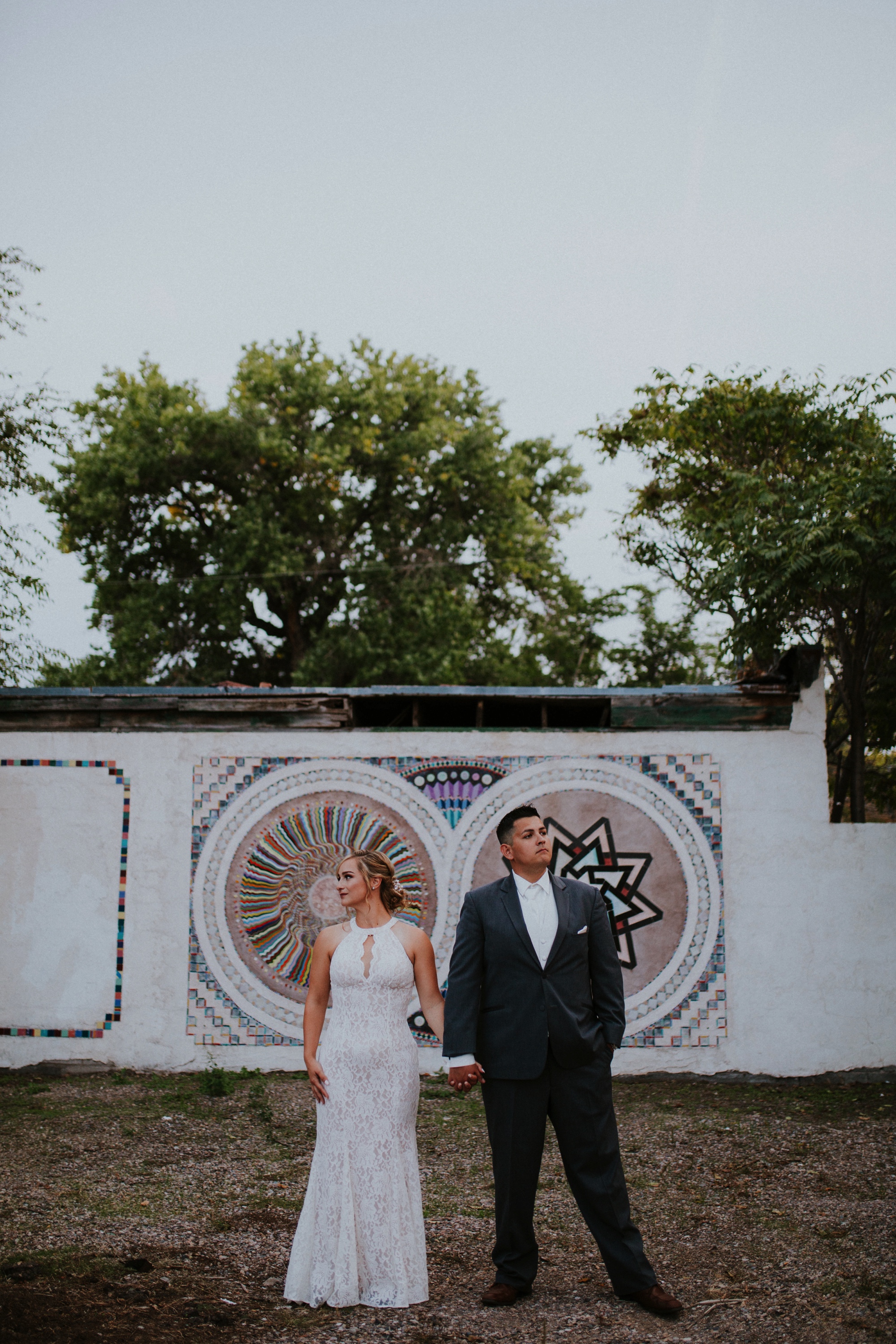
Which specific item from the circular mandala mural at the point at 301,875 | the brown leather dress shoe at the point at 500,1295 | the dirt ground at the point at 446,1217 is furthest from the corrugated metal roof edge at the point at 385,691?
the brown leather dress shoe at the point at 500,1295

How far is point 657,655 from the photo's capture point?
21.8m

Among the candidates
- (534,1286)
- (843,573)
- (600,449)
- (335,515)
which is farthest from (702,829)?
(335,515)

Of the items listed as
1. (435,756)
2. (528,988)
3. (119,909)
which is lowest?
(119,909)

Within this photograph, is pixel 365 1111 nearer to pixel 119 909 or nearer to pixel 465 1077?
pixel 465 1077

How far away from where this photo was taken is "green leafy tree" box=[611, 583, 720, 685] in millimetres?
21391

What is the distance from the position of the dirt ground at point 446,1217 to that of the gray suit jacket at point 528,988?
91cm

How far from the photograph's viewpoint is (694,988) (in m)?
8.09

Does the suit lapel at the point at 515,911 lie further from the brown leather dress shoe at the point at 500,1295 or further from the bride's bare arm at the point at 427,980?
the brown leather dress shoe at the point at 500,1295

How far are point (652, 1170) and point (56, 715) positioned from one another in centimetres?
561

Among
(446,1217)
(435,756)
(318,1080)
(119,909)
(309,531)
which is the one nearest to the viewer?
(318,1080)

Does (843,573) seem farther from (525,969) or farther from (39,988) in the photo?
(39,988)

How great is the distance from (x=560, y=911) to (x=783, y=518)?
6.80 meters

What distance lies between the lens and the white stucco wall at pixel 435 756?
8.07 metres

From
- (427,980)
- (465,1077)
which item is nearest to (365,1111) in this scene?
(465,1077)
